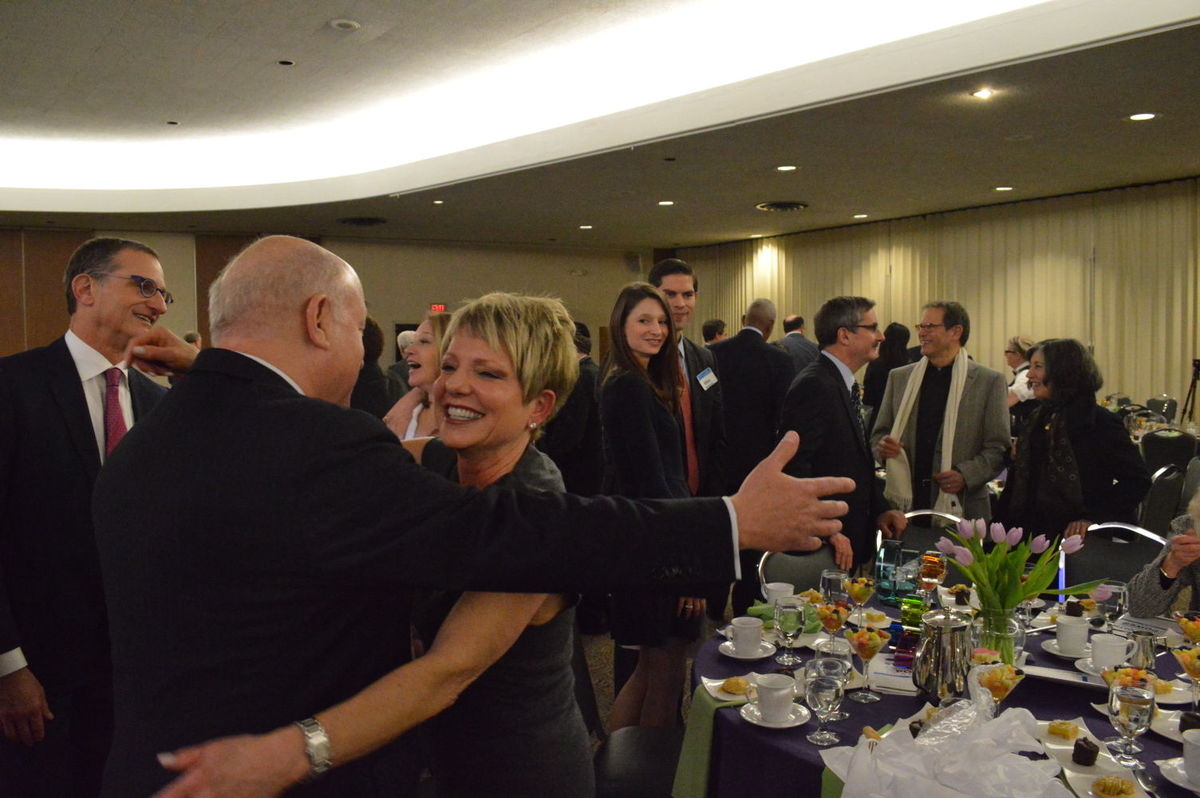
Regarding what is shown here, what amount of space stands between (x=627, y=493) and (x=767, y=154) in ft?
16.7

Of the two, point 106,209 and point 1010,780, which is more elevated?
point 106,209

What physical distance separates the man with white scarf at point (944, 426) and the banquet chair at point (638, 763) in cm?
227

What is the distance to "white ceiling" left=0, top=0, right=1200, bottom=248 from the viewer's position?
5402 millimetres

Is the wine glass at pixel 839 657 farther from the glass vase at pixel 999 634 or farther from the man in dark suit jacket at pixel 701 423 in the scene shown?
the man in dark suit jacket at pixel 701 423

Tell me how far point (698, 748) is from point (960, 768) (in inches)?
38.4

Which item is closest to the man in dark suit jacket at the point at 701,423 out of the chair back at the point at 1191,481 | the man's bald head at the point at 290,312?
the man's bald head at the point at 290,312

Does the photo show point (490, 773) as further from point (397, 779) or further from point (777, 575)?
point (777, 575)

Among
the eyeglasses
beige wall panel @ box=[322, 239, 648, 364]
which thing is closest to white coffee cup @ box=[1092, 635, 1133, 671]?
the eyeglasses

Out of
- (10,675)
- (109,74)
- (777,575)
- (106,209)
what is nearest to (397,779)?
(10,675)

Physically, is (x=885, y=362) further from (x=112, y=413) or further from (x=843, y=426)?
(x=112, y=413)

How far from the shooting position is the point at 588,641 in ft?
15.9

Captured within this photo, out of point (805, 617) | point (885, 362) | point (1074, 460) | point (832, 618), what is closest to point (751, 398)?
point (1074, 460)

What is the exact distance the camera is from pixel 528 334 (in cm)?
162

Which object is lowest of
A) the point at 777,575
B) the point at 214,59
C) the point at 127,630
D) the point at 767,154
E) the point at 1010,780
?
the point at 777,575
